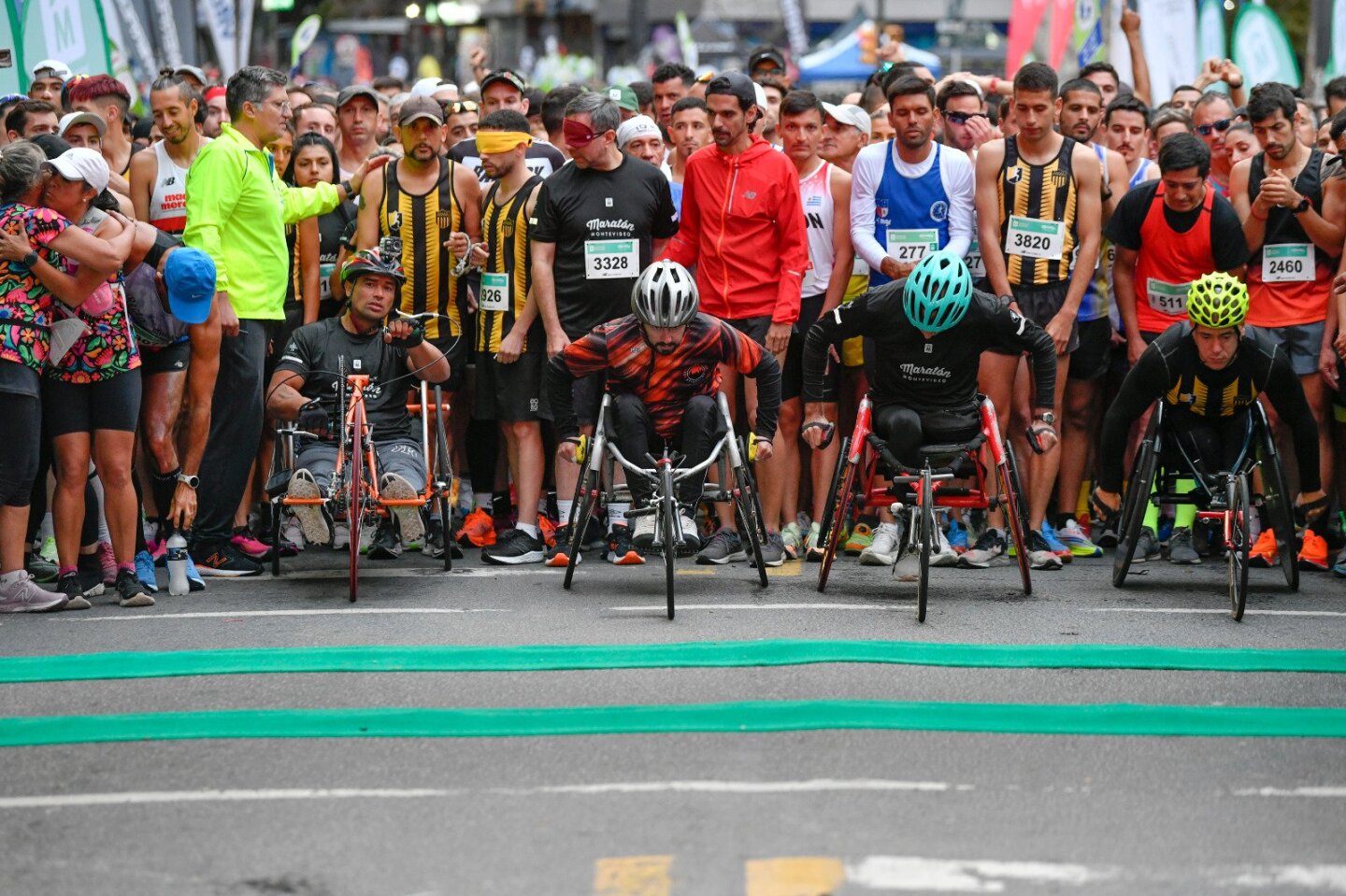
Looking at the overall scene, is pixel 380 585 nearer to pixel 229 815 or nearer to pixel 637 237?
pixel 637 237

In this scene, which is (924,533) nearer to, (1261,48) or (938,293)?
(938,293)

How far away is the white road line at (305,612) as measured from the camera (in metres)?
8.98

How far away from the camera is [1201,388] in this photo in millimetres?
9648

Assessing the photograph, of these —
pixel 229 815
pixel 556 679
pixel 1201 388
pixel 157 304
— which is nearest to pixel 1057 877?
pixel 229 815

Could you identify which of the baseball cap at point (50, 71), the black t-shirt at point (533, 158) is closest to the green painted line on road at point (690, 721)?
the black t-shirt at point (533, 158)

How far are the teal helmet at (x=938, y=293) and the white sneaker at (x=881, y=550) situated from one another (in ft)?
4.83

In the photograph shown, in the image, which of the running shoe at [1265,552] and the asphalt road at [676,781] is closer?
the asphalt road at [676,781]

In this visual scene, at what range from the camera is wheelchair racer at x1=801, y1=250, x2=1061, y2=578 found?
9461 millimetres

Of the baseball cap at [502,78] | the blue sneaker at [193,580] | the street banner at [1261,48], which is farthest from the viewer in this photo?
the street banner at [1261,48]

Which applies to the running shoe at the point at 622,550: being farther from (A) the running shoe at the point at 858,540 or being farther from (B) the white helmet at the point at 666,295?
(B) the white helmet at the point at 666,295

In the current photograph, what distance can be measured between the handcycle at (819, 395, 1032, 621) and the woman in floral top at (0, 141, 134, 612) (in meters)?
3.49

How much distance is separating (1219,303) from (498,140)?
3958 mm

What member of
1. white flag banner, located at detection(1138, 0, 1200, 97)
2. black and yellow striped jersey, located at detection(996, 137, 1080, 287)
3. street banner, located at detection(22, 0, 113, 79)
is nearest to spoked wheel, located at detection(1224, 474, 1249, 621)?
black and yellow striped jersey, located at detection(996, 137, 1080, 287)

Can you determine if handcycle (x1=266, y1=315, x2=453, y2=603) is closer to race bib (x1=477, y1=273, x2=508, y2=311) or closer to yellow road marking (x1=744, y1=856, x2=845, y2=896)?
race bib (x1=477, y1=273, x2=508, y2=311)
